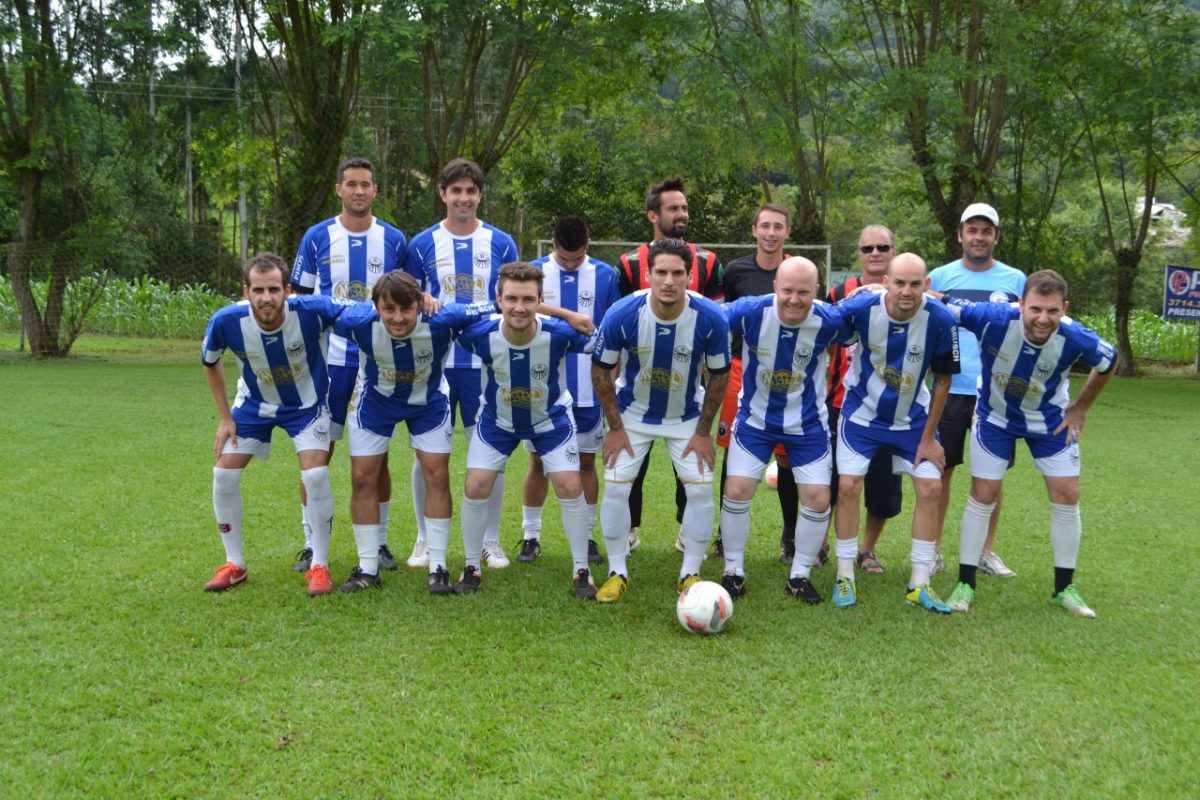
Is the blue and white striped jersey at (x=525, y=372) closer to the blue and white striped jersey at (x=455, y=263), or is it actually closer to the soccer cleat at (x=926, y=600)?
the blue and white striped jersey at (x=455, y=263)

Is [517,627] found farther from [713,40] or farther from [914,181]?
[914,181]

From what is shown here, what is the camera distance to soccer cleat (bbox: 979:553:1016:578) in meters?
5.55

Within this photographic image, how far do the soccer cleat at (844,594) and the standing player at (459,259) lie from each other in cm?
181

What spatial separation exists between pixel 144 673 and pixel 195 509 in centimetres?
301

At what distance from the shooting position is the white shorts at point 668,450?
16.3ft

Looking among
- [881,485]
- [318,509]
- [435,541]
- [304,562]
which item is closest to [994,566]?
[881,485]

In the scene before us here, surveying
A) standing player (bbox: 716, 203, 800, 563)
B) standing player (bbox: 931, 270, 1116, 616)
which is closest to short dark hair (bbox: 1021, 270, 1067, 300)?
standing player (bbox: 931, 270, 1116, 616)

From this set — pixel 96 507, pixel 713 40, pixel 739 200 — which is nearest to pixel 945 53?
pixel 713 40

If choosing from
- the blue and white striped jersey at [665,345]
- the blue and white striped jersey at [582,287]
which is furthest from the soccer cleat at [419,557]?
the blue and white striped jersey at [665,345]

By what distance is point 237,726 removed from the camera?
11.4ft

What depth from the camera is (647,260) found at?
18.8 ft

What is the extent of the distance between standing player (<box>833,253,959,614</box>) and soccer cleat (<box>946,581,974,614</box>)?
0.06 metres

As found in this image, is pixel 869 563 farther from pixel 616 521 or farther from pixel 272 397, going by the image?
pixel 272 397

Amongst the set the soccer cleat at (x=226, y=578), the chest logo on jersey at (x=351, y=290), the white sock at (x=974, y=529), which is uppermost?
the chest logo on jersey at (x=351, y=290)
